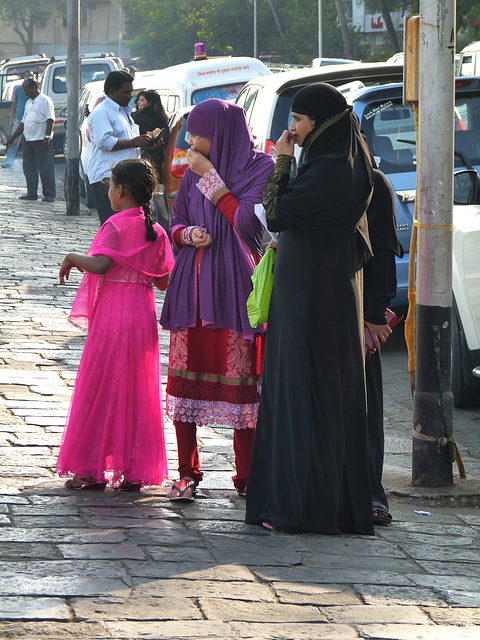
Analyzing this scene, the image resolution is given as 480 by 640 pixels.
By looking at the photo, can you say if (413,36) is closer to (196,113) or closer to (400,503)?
(196,113)

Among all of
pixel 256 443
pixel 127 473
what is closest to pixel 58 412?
pixel 127 473

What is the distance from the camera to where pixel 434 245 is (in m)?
5.41

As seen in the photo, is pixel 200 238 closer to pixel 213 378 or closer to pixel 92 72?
pixel 213 378

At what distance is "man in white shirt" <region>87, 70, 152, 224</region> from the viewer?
10.6 meters

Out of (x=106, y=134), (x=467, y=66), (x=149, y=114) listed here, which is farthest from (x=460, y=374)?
(x=467, y=66)

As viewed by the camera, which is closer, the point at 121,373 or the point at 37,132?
the point at 121,373

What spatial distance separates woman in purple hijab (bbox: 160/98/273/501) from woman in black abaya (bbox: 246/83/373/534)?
0.34 metres

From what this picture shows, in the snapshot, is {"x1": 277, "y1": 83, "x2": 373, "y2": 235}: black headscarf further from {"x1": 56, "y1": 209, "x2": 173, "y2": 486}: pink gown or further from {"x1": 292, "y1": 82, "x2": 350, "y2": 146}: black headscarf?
{"x1": 56, "y1": 209, "x2": 173, "y2": 486}: pink gown

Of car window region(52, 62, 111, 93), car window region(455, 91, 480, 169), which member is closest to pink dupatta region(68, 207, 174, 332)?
car window region(455, 91, 480, 169)

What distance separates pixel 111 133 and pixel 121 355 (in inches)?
239

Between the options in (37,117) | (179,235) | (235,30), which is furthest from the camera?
(235,30)

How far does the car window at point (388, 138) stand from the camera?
848 centimetres

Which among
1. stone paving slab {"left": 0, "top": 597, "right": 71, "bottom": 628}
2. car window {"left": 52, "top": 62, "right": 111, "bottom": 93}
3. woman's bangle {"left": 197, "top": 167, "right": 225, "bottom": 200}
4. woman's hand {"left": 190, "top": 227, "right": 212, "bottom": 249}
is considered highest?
car window {"left": 52, "top": 62, "right": 111, "bottom": 93}

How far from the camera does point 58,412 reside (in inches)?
260
